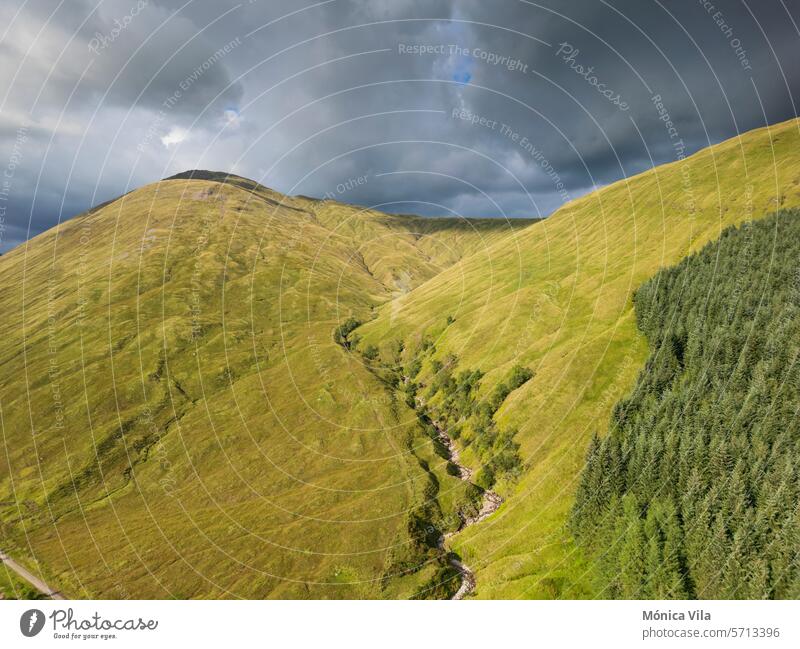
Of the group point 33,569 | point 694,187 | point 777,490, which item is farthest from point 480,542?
point 694,187

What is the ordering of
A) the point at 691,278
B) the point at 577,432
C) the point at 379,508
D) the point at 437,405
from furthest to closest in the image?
the point at 437,405, the point at 691,278, the point at 379,508, the point at 577,432

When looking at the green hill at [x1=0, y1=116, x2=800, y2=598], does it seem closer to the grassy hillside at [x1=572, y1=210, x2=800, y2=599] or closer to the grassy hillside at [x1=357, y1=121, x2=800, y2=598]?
the grassy hillside at [x1=357, y1=121, x2=800, y2=598]

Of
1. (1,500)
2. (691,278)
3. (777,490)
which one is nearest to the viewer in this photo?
(777,490)

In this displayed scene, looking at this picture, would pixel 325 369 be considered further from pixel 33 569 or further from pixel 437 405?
pixel 33 569

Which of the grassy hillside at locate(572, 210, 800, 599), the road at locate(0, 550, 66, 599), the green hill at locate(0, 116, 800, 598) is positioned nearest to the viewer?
the grassy hillside at locate(572, 210, 800, 599)

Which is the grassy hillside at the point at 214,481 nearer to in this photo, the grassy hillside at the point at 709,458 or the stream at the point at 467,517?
the stream at the point at 467,517
